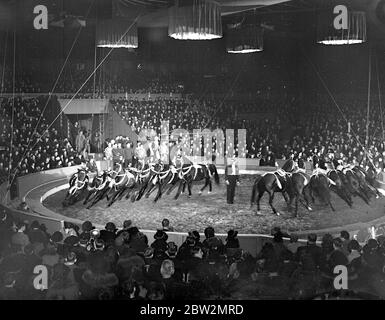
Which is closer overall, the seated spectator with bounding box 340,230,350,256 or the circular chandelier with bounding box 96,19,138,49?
the seated spectator with bounding box 340,230,350,256

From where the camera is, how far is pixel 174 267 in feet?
21.8

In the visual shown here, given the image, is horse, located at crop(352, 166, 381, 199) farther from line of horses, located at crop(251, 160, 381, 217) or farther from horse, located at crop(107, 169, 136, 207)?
horse, located at crop(107, 169, 136, 207)

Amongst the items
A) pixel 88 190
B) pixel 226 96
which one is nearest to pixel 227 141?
pixel 226 96

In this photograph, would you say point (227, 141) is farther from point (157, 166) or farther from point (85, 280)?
point (85, 280)

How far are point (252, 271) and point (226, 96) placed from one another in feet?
8.82

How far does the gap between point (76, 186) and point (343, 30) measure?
157 inches

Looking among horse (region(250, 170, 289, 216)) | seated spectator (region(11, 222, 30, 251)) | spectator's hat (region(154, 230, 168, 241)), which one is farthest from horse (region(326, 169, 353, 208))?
seated spectator (region(11, 222, 30, 251))

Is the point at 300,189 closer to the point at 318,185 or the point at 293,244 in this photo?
the point at 318,185

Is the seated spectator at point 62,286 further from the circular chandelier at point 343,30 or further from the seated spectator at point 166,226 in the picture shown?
the circular chandelier at point 343,30

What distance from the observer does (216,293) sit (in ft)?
22.9

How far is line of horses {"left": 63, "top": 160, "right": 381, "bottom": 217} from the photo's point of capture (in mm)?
8109

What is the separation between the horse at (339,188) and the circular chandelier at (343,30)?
5.55 ft

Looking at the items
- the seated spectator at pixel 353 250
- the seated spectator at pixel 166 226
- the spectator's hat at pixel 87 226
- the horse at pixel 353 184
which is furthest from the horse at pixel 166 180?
the seated spectator at pixel 353 250

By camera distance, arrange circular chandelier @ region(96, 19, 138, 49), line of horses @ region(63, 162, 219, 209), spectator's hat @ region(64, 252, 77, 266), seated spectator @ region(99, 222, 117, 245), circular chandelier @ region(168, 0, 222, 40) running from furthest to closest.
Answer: line of horses @ region(63, 162, 219, 209), circular chandelier @ region(96, 19, 138, 49), circular chandelier @ region(168, 0, 222, 40), seated spectator @ region(99, 222, 117, 245), spectator's hat @ region(64, 252, 77, 266)
